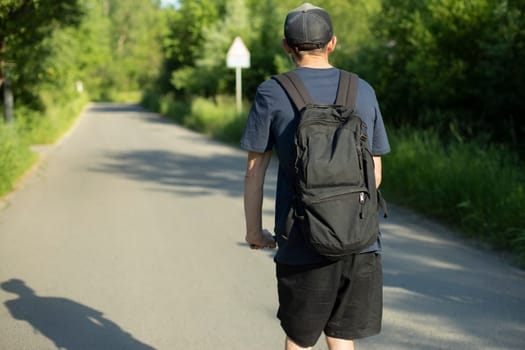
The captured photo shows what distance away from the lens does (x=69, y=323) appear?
4816 mm

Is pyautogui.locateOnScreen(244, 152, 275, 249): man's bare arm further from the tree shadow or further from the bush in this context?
the bush

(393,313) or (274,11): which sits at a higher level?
(274,11)

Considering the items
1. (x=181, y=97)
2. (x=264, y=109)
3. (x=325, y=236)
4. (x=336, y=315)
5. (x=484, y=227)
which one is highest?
(x=264, y=109)

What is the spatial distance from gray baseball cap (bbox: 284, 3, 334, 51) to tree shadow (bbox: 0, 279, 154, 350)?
244 cm

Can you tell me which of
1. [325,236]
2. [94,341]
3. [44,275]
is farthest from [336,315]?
[44,275]

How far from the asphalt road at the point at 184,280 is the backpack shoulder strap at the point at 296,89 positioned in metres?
2.12

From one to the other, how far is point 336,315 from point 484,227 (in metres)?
5.01

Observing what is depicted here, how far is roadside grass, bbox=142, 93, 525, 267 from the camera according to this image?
23.2 ft

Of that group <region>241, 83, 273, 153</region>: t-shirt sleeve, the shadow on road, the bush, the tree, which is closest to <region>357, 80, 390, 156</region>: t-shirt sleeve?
<region>241, 83, 273, 153</region>: t-shirt sleeve

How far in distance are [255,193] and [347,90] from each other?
576 mm

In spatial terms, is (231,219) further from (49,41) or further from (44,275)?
(49,41)

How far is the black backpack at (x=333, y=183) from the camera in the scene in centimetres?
254

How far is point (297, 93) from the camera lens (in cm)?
268

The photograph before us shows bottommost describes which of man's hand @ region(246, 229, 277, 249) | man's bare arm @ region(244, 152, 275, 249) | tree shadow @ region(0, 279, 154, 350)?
tree shadow @ region(0, 279, 154, 350)
